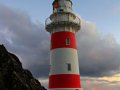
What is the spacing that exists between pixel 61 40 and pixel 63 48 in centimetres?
95

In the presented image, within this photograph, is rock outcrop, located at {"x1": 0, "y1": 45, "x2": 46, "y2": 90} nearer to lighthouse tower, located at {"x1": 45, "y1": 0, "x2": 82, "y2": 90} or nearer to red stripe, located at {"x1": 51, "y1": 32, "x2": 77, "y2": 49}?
lighthouse tower, located at {"x1": 45, "y1": 0, "x2": 82, "y2": 90}

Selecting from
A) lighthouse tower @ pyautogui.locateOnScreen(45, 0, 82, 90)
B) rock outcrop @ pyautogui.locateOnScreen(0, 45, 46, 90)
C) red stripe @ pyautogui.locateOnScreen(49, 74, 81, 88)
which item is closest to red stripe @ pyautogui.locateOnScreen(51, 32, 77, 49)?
lighthouse tower @ pyautogui.locateOnScreen(45, 0, 82, 90)

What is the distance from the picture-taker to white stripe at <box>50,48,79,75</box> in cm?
2275

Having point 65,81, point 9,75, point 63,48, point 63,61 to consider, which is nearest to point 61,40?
point 63,48

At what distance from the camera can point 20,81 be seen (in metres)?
11.5

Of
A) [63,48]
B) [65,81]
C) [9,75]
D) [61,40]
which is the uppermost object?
[61,40]

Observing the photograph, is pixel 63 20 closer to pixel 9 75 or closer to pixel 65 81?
pixel 65 81

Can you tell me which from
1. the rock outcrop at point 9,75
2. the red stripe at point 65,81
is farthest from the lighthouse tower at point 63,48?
the rock outcrop at point 9,75

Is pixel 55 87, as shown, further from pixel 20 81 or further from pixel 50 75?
pixel 20 81

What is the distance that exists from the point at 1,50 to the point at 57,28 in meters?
12.1

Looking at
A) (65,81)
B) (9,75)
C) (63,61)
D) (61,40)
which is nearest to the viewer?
(9,75)

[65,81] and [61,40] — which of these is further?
[61,40]

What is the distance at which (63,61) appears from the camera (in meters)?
22.9

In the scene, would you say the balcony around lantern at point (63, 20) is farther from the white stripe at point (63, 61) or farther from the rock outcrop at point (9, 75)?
the rock outcrop at point (9, 75)
